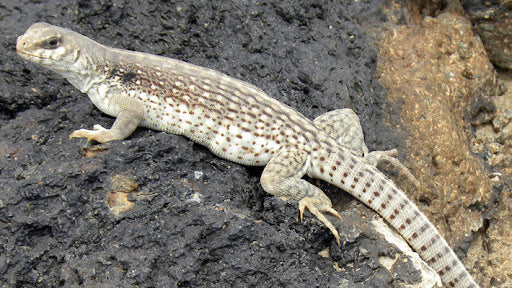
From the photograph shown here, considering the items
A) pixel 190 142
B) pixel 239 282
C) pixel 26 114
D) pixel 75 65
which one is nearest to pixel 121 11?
pixel 75 65

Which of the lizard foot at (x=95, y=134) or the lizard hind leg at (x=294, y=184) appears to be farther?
the lizard foot at (x=95, y=134)

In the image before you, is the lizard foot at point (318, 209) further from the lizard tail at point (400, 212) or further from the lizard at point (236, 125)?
the lizard tail at point (400, 212)

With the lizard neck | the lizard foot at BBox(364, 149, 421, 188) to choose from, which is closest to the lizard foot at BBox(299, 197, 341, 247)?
the lizard foot at BBox(364, 149, 421, 188)

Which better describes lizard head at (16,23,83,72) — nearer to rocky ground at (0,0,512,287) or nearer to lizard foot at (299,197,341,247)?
rocky ground at (0,0,512,287)

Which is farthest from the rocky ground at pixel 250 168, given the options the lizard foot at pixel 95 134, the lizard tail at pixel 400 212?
the lizard tail at pixel 400 212

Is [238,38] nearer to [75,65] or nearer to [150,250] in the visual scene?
[75,65]

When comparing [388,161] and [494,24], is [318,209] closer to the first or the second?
[388,161]
